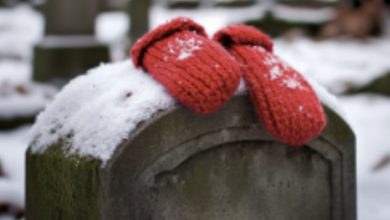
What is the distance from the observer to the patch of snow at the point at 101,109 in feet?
5.90

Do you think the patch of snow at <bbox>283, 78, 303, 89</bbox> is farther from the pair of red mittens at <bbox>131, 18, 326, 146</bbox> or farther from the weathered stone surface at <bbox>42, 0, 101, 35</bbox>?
the weathered stone surface at <bbox>42, 0, 101, 35</bbox>

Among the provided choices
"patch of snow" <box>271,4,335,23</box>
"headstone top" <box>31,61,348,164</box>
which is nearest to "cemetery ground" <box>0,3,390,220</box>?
"headstone top" <box>31,61,348,164</box>

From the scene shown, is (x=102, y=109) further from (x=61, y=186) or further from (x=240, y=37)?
(x=240, y=37)

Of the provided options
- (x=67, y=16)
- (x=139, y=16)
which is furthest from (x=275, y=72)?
(x=139, y=16)

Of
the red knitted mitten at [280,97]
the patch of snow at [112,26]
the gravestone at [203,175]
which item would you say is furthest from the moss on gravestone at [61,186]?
the patch of snow at [112,26]

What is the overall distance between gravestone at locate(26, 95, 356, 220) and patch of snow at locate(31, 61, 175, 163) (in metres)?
0.03

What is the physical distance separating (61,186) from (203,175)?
1.45 feet

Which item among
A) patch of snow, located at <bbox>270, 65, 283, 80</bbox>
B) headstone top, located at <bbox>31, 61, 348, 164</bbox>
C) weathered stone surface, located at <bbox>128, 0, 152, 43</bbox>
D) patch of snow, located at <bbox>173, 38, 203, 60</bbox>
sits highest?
weathered stone surface, located at <bbox>128, 0, 152, 43</bbox>

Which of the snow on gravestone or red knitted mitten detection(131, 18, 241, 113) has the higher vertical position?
red knitted mitten detection(131, 18, 241, 113)

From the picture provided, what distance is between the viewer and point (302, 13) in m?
11.0

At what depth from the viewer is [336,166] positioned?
2.20 metres

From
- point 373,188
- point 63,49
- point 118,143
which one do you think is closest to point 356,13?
point 63,49

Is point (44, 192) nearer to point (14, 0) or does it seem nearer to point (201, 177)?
point (201, 177)

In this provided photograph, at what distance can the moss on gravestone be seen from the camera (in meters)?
1.79
